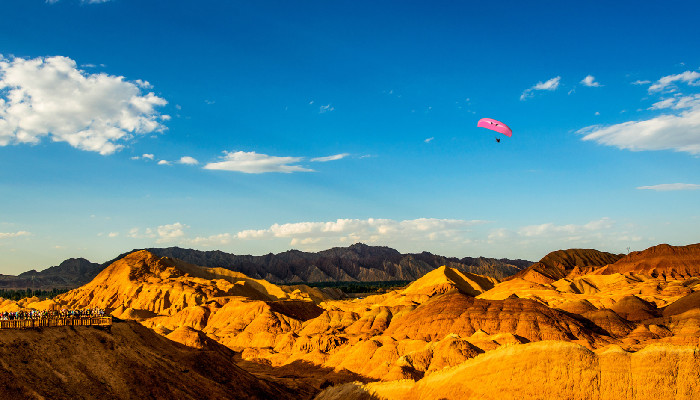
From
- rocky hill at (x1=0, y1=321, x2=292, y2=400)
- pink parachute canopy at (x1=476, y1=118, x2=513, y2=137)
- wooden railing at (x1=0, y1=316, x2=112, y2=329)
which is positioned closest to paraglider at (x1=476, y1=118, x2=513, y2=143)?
pink parachute canopy at (x1=476, y1=118, x2=513, y2=137)

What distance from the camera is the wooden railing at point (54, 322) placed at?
4334cm

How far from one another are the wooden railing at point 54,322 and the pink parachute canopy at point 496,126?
2020 inches

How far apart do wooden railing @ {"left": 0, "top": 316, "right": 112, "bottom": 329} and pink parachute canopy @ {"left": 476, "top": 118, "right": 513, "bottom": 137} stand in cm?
5130

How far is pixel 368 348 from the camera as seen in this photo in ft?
249

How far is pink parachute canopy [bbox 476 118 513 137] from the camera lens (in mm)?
71375

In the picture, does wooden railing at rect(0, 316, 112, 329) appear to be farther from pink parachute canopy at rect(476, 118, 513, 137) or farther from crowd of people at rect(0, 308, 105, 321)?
pink parachute canopy at rect(476, 118, 513, 137)

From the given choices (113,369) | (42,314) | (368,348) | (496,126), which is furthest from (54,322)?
(496,126)

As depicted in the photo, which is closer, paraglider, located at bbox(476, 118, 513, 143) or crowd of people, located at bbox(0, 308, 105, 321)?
crowd of people, located at bbox(0, 308, 105, 321)

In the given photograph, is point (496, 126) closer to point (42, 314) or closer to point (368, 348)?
point (368, 348)

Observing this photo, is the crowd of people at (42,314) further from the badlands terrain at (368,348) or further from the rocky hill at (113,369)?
the badlands terrain at (368,348)

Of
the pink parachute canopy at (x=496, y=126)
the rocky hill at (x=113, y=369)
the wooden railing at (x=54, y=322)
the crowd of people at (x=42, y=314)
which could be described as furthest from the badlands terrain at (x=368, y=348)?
the pink parachute canopy at (x=496, y=126)

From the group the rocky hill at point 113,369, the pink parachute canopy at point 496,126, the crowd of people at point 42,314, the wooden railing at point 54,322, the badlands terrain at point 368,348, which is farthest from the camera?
the pink parachute canopy at point 496,126

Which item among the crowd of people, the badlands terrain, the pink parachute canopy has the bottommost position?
the badlands terrain

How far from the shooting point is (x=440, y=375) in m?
42.4
